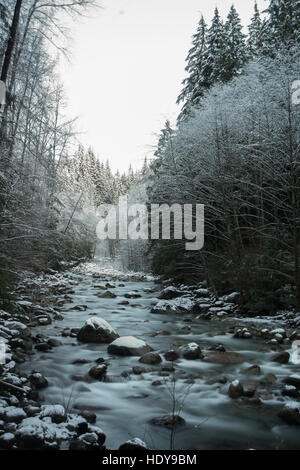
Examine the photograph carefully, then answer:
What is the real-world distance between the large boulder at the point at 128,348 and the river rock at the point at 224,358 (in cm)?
118

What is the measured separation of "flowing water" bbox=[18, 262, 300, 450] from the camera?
3.42m

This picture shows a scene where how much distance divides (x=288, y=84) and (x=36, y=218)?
23.0ft

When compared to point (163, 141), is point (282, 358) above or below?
below

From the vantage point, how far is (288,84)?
825cm

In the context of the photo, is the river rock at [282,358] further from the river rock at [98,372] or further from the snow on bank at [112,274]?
the snow on bank at [112,274]

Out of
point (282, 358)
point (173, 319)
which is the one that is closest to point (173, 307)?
point (173, 319)

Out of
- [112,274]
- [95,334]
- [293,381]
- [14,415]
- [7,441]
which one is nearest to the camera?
[7,441]

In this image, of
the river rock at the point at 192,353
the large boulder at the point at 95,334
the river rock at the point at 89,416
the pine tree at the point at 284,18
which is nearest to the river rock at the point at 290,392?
the river rock at the point at 192,353

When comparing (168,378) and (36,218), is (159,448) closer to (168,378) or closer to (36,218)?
(168,378)

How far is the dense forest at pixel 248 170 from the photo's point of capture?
8.59 m

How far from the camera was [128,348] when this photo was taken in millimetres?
6133

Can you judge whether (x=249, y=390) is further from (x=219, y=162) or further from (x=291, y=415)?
(x=219, y=162)

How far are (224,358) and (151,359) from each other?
1.31 metres

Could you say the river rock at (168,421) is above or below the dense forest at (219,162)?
below
